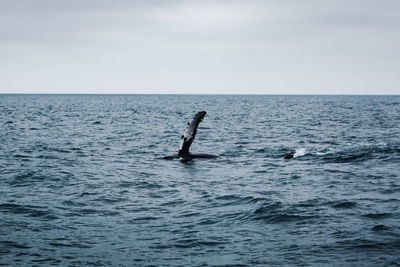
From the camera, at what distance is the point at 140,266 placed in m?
7.96

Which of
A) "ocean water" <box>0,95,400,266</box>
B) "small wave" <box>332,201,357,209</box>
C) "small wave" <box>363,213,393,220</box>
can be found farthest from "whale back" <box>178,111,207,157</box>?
"small wave" <box>363,213,393,220</box>

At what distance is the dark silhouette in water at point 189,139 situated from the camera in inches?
780

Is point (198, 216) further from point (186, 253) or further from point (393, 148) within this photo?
point (393, 148)

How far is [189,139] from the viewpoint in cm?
2034

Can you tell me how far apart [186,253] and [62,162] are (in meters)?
14.3

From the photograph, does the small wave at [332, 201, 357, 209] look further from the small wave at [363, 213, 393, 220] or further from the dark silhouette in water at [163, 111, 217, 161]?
the dark silhouette in water at [163, 111, 217, 161]

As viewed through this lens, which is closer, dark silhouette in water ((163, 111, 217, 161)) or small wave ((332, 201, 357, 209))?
small wave ((332, 201, 357, 209))

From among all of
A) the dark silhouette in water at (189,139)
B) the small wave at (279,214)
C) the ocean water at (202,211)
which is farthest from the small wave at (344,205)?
the dark silhouette in water at (189,139)

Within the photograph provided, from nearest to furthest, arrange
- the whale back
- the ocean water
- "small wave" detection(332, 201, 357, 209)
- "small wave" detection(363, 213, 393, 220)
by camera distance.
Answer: the ocean water
"small wave" detection(363, 213, 393, 220)
"small wave" detection(332, 201, 357, 209)
the whale back

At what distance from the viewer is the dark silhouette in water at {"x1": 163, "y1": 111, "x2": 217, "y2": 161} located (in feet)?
65.0

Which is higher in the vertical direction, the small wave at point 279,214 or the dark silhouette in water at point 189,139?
the dark silhouette in water at point 189,139

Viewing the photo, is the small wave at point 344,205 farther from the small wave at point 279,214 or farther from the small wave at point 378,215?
the small wave at point 279,214

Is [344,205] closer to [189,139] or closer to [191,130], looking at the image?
[191,130]

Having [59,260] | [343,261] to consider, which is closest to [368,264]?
[343,261]
